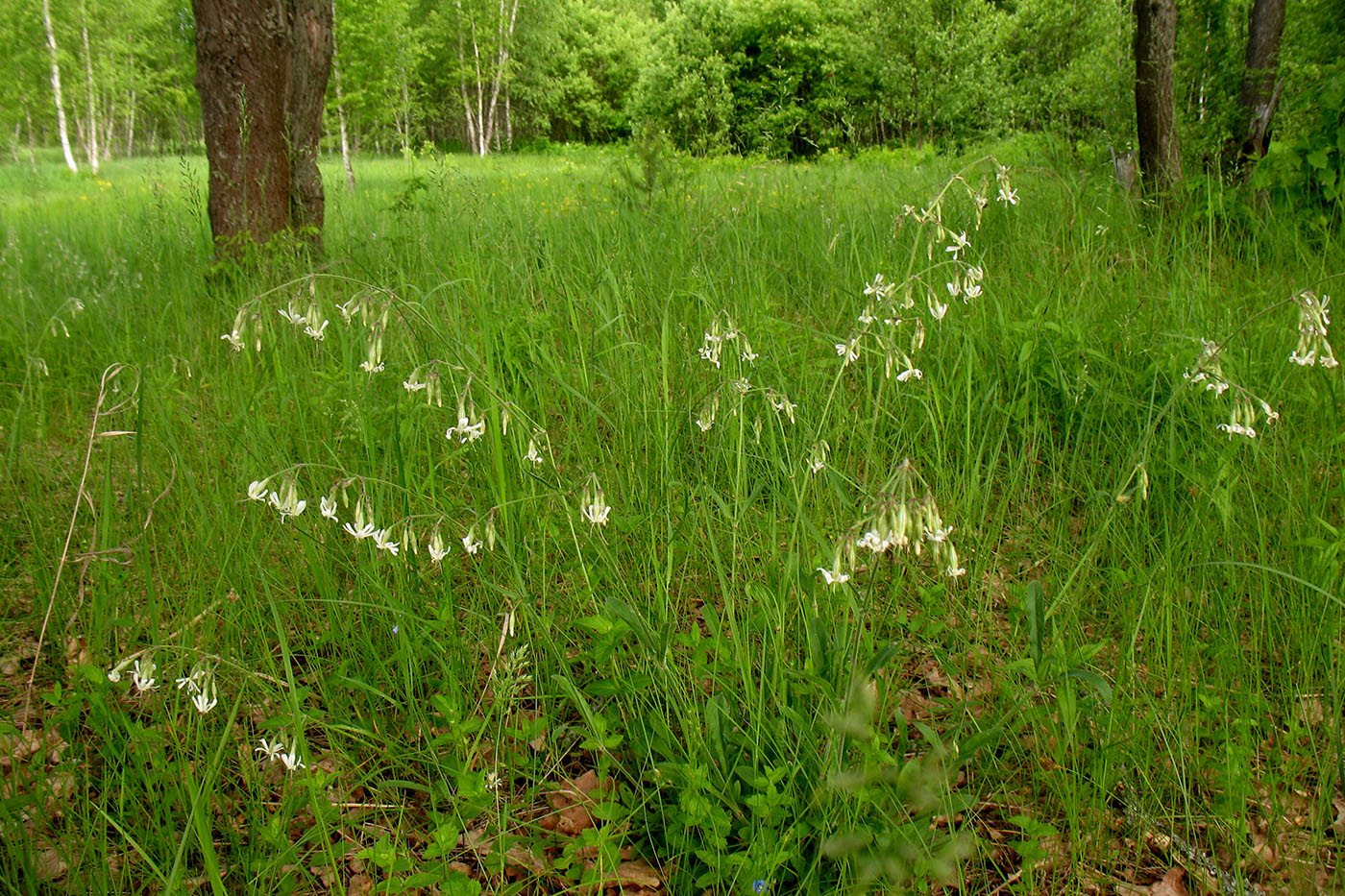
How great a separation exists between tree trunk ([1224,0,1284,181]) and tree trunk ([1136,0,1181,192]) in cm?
51

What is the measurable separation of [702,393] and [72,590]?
1917 mm

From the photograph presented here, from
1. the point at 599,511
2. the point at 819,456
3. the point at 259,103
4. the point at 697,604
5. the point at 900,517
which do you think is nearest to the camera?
the point at 900,517

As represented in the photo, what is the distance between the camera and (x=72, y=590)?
7.17ft

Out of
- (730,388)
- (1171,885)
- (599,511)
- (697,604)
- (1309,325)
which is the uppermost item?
(1309,325)

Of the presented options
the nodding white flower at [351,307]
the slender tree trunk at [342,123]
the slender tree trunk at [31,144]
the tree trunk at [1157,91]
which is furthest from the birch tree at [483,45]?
the nodding white flower at [351,307]

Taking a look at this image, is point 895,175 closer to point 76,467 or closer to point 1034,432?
point 1034,432

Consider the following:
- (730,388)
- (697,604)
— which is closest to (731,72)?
(730,388)

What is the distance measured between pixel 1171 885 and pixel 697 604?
1.25 m

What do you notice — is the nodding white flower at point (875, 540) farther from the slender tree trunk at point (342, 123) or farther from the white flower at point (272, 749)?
the slender tree trunk at point (342, 123)

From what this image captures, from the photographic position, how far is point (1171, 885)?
1513 millimetres

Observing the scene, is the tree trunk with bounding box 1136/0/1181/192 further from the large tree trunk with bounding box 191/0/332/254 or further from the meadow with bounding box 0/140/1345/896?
the large tree trunk with bounding box 191/0/332/254

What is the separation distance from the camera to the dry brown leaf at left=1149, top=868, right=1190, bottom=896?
1.50m

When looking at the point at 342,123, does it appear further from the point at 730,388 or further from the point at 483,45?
the point at 483,45

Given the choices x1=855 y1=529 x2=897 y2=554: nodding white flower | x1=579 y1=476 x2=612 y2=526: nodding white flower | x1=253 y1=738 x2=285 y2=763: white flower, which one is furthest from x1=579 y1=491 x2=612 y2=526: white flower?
x1=253 y1=738 x2=285 y2=763: white flower
